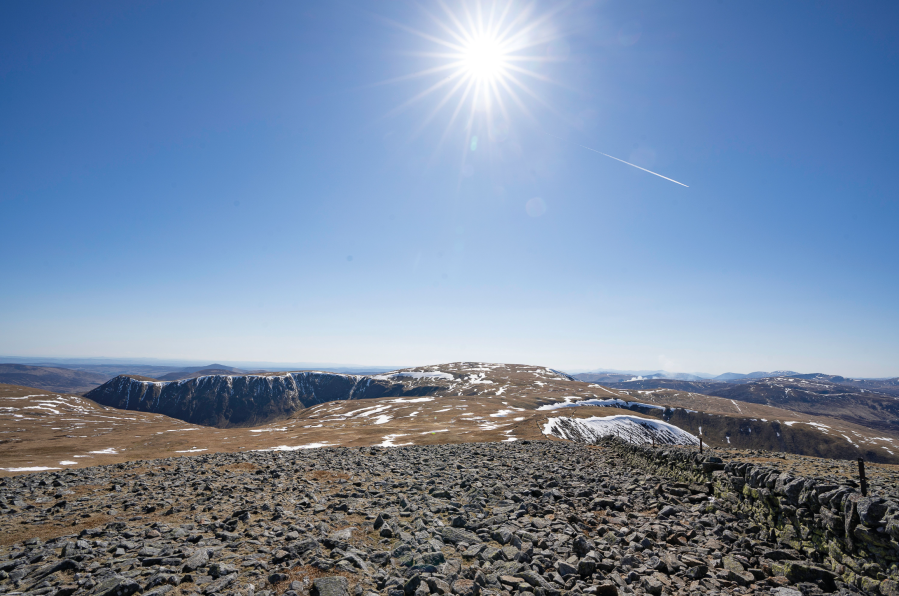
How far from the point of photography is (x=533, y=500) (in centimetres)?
1622

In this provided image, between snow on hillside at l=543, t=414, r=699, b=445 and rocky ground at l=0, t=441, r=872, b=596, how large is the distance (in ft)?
158

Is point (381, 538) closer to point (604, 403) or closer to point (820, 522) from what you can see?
point (820, 522)

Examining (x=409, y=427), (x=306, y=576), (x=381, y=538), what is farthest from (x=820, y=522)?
(x=409, y=427)

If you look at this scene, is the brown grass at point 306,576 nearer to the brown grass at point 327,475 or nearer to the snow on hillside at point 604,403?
the brown grass at point 327,475

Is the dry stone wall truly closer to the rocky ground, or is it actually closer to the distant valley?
the rocky ground

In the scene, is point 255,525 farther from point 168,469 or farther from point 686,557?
point 168,469

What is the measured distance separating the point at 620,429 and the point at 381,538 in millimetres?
86792

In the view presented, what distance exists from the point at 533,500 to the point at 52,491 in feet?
77.7

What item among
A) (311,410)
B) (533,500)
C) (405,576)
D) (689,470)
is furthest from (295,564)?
(311,410)

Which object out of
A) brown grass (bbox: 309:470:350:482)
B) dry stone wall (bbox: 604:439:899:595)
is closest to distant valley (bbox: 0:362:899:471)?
brown grass (bbox: 309:470:350:482)

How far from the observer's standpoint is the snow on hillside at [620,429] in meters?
68.6

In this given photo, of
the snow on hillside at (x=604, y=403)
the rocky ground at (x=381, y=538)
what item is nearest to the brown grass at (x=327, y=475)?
the rocky ground at (x=381, y=538)

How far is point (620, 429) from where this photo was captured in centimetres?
8425

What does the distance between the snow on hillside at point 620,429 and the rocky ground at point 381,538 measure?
48168mm
